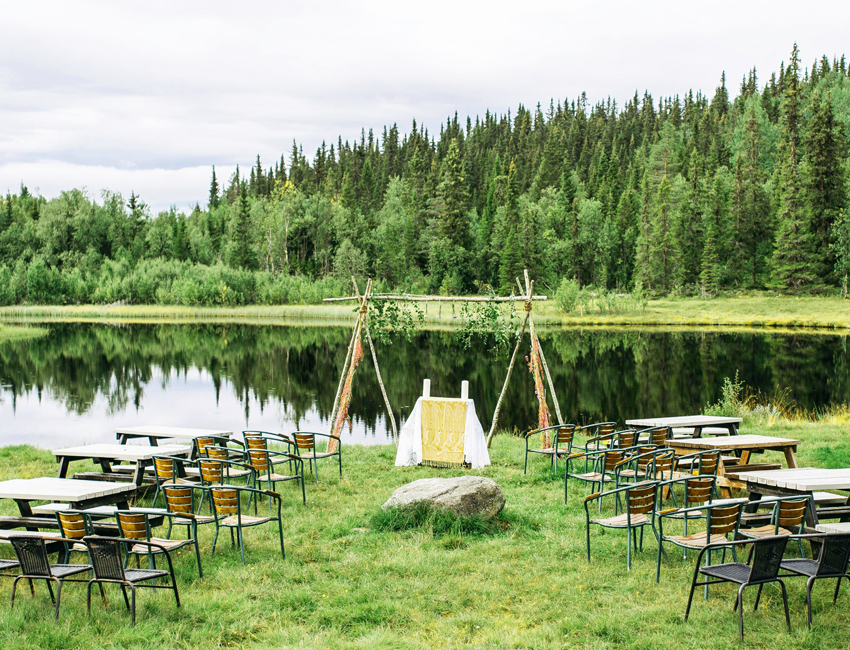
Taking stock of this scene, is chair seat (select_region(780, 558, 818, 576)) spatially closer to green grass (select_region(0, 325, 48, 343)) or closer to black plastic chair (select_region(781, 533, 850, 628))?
black plastic chair (select_region(781, 533, 850, 628))

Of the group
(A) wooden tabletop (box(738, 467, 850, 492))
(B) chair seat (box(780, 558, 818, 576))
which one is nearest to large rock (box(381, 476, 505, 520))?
(A) wooden tabletop (box(738, 467, 850, 492))

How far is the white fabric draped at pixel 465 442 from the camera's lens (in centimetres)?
1236

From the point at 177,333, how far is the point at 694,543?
171ft

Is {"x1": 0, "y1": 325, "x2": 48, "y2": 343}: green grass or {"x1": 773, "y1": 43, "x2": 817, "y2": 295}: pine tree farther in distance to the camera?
{"x1": 773, "y1": 43, "x2": 817, "y2": 295}: pine tree

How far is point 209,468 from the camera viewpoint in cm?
841

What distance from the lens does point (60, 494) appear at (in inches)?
270

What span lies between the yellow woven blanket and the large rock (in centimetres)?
408

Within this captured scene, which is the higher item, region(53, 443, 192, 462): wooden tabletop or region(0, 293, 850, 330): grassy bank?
region(0, 293, 850, 330): grassy bank

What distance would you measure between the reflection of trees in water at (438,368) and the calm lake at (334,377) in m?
0.08

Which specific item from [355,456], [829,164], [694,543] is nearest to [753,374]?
[355,456]

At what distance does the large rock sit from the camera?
8109mm

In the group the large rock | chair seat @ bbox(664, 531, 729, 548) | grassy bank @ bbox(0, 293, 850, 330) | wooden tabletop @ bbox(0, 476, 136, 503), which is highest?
grassy bank @ bbox(0, 293, 850, 330)

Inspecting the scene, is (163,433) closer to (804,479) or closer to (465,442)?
(465,442)

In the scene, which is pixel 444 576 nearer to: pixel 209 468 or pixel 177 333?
pixel 209 468
